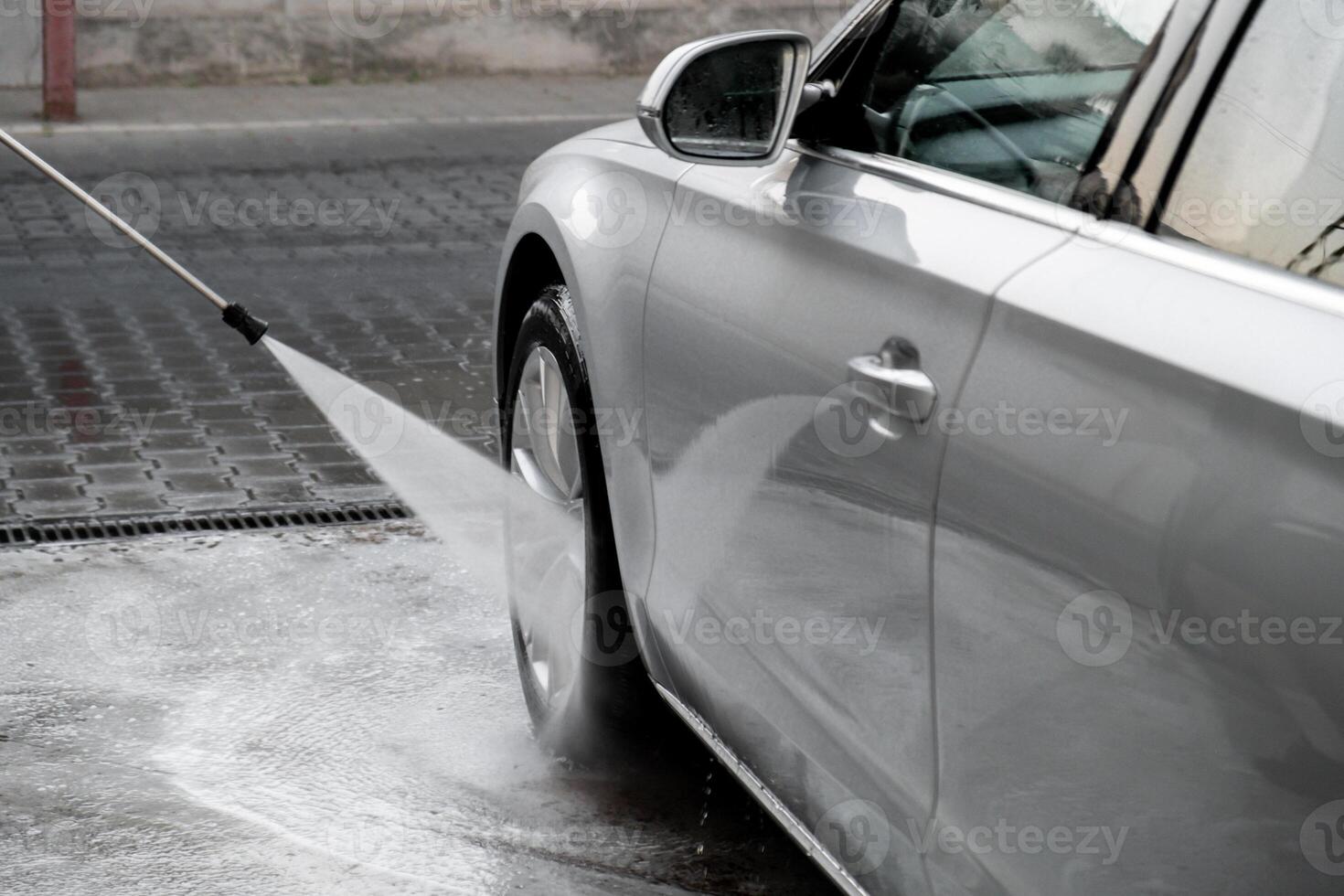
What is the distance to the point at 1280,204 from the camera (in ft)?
6.12

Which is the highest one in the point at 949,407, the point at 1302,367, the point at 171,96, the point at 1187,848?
the point at 1302,367

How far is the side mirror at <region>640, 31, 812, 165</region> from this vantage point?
270 centimetres

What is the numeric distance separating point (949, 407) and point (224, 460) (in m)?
4.01

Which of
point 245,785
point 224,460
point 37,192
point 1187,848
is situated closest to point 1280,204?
point 1187,848

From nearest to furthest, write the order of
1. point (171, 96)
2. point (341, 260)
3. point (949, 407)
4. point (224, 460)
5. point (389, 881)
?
point (949, 407) < point (389, 881) < point (224, 460) < point (341, 260) < point (171, 96)

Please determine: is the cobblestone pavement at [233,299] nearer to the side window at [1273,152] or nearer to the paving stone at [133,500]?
the paving stone at [133,500]

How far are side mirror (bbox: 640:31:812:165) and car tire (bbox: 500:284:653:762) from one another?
0.72m

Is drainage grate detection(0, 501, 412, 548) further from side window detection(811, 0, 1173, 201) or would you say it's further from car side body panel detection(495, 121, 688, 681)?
side window detection(811, 0, 1173, 201)

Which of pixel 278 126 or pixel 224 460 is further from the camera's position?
pixel 278 126

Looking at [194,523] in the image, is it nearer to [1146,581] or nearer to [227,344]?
[227,344]

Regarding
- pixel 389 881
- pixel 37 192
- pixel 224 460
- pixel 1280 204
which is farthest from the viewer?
pixel 37 192

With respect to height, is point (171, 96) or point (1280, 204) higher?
point (1280, 204)

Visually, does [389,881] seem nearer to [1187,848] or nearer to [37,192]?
[1187,848]

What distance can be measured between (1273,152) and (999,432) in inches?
16.3
